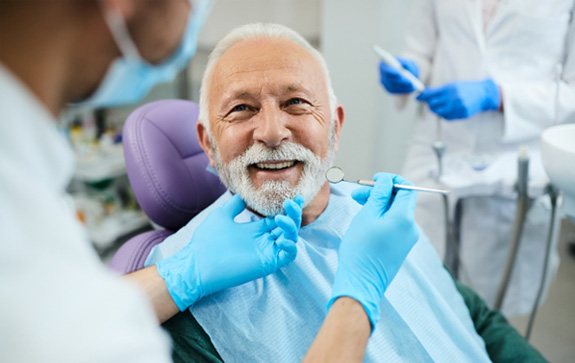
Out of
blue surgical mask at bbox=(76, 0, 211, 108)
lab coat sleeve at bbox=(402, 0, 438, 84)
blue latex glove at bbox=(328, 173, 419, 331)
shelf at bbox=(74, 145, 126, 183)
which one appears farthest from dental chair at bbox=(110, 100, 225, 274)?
shelf at bbox=(74, 145, 126, 183)

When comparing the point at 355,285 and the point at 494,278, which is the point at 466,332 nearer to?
the point at 355,285

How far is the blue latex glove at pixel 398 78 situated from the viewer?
1.67 m

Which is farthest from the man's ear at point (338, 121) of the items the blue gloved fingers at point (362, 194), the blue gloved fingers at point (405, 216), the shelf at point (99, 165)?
the shelf at point (99, 165)

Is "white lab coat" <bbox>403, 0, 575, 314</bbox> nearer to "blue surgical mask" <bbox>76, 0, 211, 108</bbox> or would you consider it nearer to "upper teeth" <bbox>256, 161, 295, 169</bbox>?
"upper teeth" <bbox>256, 161, 295, 169</bbox>

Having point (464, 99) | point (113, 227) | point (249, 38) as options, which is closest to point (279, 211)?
point (249, 38)

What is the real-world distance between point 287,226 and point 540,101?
1058 mm

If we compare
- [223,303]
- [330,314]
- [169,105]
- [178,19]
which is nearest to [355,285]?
[330,314]

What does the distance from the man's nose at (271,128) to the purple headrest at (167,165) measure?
26 centimetres

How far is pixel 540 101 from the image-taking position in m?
1.55

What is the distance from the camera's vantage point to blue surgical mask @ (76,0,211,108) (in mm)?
513

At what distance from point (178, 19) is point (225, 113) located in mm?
628

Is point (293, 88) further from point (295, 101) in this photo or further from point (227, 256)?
point (227, 256)

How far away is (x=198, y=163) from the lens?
A: 1.28 m

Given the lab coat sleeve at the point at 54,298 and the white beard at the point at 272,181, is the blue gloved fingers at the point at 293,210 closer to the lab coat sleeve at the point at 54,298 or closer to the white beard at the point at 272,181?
the white beard at the point at 272,181
